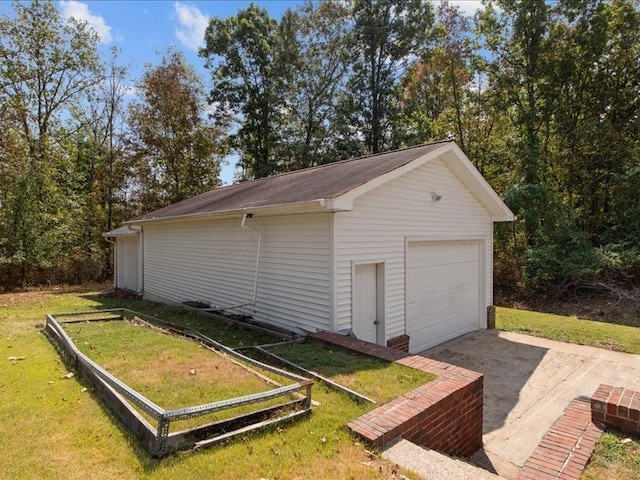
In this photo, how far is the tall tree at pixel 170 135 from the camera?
2253 centimetres

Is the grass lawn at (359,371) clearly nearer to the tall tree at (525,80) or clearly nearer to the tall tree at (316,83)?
the tall tree at (525,80)

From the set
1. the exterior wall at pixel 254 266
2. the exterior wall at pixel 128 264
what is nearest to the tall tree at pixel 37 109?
the exterior wall at pixel 128 264

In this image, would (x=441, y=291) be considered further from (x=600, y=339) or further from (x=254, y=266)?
(x=254, y=266)

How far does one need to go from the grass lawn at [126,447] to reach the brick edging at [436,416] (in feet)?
0.85

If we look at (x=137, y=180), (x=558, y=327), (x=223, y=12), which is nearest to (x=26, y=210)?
(x=137, y=180)

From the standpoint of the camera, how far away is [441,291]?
354 inches

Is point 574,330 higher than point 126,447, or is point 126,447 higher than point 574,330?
point 126,447

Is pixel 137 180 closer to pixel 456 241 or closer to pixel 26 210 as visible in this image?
pixel 26 210

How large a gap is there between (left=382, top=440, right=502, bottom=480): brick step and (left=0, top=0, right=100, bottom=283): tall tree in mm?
18772

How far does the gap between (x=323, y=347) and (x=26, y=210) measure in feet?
56.3

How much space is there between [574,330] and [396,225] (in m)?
6.15

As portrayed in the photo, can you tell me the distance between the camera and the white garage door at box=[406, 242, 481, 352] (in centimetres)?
819

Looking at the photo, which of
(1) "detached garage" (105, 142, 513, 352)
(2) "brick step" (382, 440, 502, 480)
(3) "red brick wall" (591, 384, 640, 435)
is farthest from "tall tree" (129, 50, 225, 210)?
(3) "red brick wall" (591, 384, 640, 435)

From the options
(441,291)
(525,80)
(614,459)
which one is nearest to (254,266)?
(441,291)
